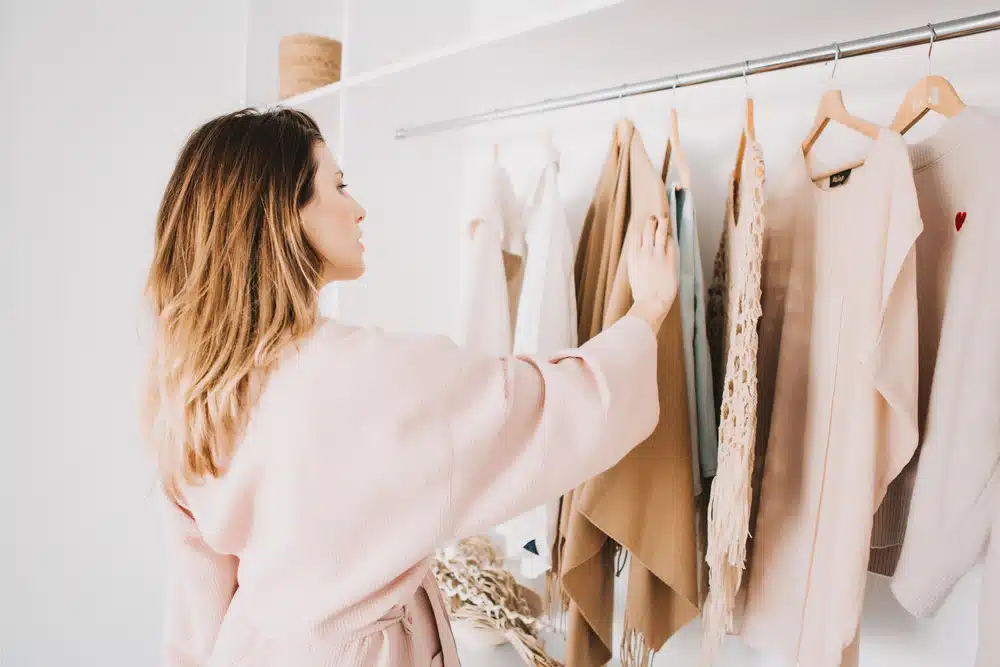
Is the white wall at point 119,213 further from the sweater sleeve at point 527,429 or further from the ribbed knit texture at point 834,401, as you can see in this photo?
the sweater sleeve at point 527,429

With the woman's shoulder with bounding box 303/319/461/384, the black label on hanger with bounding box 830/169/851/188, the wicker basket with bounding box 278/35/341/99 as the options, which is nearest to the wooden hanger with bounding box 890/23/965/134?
the black label on hanger with bounding box 830/169/851/188

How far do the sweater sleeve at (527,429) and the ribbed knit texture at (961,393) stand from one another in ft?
1.19

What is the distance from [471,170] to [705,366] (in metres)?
0.90

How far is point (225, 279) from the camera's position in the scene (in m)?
0.85

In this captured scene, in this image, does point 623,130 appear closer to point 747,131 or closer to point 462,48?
point 747,131

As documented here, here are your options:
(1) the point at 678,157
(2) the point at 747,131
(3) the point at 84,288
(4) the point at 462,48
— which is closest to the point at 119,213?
(3) the point at 84,288

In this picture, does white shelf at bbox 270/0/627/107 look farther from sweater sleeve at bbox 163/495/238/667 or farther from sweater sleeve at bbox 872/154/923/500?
sweater sleeve at bbox 163/495/238/667

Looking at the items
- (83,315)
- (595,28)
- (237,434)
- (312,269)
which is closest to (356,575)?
(237,434)

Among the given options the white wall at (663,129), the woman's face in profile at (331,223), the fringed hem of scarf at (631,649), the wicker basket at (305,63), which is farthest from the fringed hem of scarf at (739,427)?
the wicker basket at (305,63)

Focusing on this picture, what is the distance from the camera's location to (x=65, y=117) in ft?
5.35

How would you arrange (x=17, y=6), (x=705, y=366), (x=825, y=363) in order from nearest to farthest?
(x=825, y=363) < (x=705, y=366) < (x=17, y=6)

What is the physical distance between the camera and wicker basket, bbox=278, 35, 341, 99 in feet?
5.24

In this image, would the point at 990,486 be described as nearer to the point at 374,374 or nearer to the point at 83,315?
the point at 374,374

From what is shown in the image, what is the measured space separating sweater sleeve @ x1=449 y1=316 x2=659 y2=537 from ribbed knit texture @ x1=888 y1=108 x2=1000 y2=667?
36 cm
